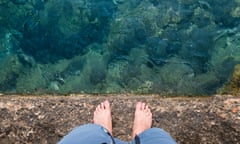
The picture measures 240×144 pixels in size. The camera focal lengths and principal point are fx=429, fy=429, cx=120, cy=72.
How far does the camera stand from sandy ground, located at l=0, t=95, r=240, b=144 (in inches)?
120

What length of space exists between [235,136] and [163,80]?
1.42 m

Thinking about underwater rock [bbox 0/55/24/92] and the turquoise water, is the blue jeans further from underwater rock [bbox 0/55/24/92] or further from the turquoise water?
underwater rock [bbox 0/55/24/92]

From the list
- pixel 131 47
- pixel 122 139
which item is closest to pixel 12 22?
pixel 131 47

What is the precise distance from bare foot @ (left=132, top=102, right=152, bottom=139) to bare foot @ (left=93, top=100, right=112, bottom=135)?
188mm

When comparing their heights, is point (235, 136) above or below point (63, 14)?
below

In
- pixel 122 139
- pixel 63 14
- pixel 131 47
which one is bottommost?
pixel 122 139

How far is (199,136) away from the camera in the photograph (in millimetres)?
3043

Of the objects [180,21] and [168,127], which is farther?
[180,21]

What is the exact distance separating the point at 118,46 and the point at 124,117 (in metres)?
1.64

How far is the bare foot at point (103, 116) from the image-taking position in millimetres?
3084

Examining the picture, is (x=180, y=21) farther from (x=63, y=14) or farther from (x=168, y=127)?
(x=168, y=127)

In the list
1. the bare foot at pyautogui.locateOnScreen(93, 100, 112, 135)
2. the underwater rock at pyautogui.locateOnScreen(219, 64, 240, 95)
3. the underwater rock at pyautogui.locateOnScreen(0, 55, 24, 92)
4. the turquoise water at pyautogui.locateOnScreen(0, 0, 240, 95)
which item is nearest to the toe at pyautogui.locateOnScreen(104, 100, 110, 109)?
the bare foot at pyautogui.locateOnScreen(93, 100, 112, 135)

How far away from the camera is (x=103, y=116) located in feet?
10.1

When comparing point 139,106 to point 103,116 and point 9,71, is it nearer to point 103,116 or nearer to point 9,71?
point 103,116
